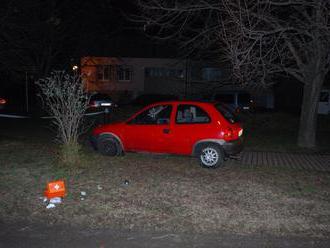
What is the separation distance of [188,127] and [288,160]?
3.22 m

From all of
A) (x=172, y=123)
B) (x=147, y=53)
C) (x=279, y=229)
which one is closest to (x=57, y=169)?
(x=172, y=123)

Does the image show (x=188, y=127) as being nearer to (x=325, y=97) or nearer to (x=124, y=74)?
(x=325, y=97)

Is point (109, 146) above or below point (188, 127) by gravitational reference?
below

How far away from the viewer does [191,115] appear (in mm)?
11336

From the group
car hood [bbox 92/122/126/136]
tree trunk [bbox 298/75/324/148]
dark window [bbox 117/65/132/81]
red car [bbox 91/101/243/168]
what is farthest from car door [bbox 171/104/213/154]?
dark window [bbox 117/65/132/81]

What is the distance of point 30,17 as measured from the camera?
2261 cm

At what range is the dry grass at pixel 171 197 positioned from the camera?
6.98 meters

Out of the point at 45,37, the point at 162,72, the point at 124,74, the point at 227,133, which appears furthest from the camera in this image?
the point at 162,72

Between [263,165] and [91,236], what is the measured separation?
239 inches

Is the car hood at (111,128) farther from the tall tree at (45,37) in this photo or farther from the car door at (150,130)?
the tall tree at (45,37)

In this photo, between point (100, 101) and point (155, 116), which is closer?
point (155, 116)

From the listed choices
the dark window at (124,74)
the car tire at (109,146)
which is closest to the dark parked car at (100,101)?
the dark window at (124,74)

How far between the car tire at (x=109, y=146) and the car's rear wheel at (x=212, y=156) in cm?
241

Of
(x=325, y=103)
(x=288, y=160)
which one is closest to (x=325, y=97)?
(x=325, y=103)
